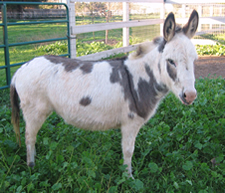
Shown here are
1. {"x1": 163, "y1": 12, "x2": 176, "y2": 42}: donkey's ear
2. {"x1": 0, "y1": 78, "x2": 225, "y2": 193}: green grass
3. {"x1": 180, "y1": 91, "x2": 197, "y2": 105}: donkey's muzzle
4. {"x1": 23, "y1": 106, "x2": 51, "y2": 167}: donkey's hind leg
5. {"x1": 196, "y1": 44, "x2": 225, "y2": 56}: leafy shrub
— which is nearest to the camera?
{"x1": 180, "y1": 91, "x2": 197, "y2": 105}: donkey's muzzle

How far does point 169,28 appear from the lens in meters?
2.39

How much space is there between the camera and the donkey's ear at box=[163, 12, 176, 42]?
7.74 ft

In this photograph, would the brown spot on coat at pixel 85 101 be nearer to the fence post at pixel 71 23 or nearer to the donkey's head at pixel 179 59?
the donkey's head at pixel 179 59

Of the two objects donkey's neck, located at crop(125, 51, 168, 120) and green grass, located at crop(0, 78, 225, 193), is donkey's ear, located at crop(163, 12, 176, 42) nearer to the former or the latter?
donkey's neck, located at crop(125, 51, 168, 120)

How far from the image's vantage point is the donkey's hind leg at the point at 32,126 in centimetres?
273

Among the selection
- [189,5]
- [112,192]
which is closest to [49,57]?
[112,192]

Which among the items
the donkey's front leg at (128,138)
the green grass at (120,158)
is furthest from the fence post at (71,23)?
the donkey's front leg at (128,138)

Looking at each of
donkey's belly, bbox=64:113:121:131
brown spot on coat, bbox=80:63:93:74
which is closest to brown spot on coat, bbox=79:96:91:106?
donkey's belly, bbox=64:113:121:131

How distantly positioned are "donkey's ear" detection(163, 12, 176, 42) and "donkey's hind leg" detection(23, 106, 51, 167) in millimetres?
1474

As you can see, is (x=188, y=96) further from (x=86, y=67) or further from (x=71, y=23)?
(x=71, y=23)

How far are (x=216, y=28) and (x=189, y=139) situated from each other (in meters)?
9.43

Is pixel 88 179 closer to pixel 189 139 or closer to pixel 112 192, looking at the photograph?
pixel 112 192

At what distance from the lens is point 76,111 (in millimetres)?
2611

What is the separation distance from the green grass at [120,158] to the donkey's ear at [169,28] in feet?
4.31
